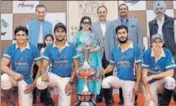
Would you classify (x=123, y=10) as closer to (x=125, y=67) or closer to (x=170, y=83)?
(x=125, y=67)

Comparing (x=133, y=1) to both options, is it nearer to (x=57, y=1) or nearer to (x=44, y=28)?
(x=57, y=1)

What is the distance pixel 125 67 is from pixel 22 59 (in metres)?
1.05

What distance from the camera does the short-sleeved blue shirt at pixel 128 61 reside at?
11.4ft

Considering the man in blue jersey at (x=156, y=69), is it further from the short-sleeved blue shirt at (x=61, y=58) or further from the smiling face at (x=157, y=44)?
the short-sleeved blue shirt at (x=61, y=58)

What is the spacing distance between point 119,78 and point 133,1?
1817 millimetres

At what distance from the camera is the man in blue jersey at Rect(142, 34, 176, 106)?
3344 mm

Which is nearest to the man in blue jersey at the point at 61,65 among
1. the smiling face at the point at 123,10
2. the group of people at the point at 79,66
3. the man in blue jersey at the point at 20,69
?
the group of people at the point at 79,66

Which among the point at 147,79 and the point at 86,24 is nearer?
the point at 147,79

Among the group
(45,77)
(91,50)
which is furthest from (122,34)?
(45,77)

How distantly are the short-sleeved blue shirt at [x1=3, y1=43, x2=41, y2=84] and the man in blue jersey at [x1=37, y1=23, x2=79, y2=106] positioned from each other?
13 cm

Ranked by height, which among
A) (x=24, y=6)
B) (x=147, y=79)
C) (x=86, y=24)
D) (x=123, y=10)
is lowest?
(x=147, y=79)

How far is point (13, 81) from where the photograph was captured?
11.3 feet

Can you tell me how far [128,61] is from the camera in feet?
11.4

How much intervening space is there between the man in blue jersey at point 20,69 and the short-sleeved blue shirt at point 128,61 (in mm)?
834
